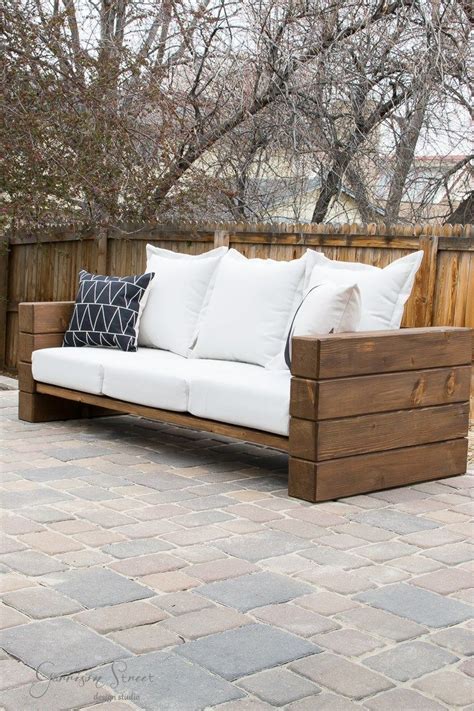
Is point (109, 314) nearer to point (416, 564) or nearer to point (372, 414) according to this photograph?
point (372, 414)

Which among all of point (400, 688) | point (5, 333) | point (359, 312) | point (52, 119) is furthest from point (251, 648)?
point (5, 333)

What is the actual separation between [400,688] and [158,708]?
571 millimetres

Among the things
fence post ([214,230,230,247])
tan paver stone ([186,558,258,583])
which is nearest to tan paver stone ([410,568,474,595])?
tan paver stone ([186,558,258,583])

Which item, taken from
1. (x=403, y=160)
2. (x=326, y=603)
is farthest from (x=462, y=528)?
(x=403, y=160)

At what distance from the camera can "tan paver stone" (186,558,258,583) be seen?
296cm

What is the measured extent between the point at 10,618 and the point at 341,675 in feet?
2.98

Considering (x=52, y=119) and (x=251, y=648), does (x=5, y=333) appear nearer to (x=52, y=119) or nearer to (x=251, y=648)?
(x=52, y=119)

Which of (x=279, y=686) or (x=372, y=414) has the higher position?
(x=372, y=414)

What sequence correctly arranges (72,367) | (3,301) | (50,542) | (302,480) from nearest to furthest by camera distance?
1. (50,542)
2. (302,480)
3. (72,367)
4. (3,301)

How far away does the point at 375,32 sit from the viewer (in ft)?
24.3

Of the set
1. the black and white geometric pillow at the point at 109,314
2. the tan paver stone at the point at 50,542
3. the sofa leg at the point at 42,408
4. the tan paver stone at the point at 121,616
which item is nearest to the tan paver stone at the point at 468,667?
the tan paver stone at the point at 121,616

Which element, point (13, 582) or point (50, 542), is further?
point (50, 542)

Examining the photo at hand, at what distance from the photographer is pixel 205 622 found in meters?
2.59

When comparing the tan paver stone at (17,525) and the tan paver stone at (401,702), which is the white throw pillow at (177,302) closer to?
the tan paver stone at (17,525)
